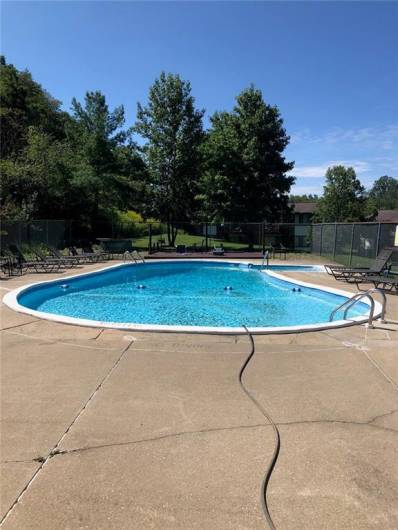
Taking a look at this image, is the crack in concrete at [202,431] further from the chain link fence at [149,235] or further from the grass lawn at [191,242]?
the grass lawn at [191,242]

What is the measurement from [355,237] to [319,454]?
16.6 meters

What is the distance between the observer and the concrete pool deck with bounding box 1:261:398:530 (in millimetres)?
2240

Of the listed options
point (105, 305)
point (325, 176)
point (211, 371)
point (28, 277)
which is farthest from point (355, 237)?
point (325, 176)

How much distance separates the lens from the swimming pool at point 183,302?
27.8 feet

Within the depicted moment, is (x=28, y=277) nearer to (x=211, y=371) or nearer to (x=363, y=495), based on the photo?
(x=211, y=371)

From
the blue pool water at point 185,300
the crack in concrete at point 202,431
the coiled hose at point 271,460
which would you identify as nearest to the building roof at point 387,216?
the blue pool water at point 185,300

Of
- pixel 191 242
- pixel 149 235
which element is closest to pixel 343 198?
pixel 191 242

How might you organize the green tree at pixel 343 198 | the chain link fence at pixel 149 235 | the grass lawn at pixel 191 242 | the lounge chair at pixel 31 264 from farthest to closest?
1. the green tree at pixel 343 198
2. the grass lawn at pixel 191 242
3. the chain link fence at pixel 149 235
4. the lounge chair at pixel 31 264

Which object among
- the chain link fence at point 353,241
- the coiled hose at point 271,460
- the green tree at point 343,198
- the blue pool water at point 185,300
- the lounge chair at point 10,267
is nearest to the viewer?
the coiled hose at point 271,460

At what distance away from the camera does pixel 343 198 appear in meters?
40.5

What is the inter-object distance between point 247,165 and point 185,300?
56.4 ft

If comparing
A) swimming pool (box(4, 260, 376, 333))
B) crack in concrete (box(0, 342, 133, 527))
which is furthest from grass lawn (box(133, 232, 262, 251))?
crack in concrete (box(0, 342, 133, 527))

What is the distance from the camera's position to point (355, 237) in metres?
17.9

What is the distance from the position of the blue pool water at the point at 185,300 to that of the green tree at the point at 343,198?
89.3ft
